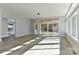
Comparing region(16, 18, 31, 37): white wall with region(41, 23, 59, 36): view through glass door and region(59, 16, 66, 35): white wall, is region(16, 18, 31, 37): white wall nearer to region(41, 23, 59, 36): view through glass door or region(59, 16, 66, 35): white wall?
region(41, 23, 59, 36): view through glass door

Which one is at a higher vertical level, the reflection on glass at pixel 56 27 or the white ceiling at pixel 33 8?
the white ceiling at pixel 33 8

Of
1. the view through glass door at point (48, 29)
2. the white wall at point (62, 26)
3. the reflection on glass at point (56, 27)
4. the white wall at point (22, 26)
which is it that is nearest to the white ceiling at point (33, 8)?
the white wall at point (22, 26)

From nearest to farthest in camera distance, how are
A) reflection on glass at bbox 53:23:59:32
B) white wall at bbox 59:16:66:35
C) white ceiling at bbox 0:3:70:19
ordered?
white ceiling at bbox 0:3:70:19, white wall at bbox 59:16:66:35, reflection on glass at bbox 53:23:59:32

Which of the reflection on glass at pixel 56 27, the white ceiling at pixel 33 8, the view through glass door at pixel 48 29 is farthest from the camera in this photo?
the view through glass door at pixel 48 29

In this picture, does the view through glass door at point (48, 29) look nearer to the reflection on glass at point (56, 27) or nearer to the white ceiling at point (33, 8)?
the reflection on glass at point (56, 27)

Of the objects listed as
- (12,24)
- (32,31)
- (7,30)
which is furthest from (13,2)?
(32,31)

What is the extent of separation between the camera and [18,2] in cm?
391

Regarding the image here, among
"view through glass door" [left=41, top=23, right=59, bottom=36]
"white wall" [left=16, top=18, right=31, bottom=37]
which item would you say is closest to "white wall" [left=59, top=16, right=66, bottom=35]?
"view through glass door" [left=41, top=23, right=59, bottom=36]

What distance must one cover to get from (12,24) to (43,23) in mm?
6259

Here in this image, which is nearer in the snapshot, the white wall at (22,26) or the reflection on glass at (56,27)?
the white wall at (22,26)

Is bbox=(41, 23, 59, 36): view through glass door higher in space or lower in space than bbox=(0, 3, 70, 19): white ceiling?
lower

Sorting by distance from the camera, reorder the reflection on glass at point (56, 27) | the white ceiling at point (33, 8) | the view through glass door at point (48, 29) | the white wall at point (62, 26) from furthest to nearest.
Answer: the view through glass door at point (48, 29), the reflection on glass at point (56, 27), the white wall at point (62, 26), the white ceiling at point (33, 8)

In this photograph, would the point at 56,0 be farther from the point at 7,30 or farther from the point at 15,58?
the point at 7,30

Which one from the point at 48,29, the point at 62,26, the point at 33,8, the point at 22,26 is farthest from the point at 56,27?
the point at 33,8
